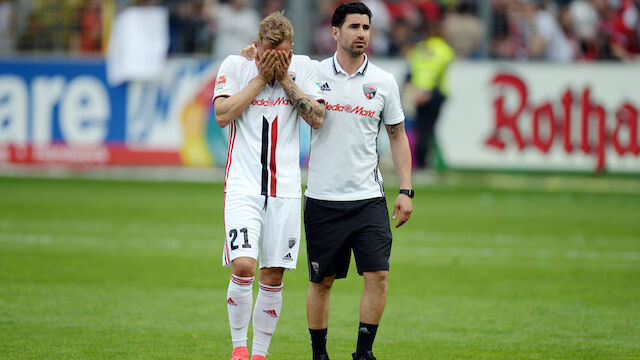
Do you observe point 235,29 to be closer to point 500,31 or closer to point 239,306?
point 500,31

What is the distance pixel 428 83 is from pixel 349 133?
537 inches

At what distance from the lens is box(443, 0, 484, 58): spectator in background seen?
2141cm

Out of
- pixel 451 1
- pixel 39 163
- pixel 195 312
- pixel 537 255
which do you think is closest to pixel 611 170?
pixel 451 1

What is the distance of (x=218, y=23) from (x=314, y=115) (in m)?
16.0

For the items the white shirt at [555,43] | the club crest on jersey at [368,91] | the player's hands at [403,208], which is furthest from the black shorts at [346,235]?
the white shirt at [555,43]

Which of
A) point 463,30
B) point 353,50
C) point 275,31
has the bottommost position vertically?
point 353,50

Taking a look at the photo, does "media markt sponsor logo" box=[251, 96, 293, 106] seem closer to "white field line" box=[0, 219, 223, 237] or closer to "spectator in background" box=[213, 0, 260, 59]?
"white field line" box=[0, 219, 223, 237]

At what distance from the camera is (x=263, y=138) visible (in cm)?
688

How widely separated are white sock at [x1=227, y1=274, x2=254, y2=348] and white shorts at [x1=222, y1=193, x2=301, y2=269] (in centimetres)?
17

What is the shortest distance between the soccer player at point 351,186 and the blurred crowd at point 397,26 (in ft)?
47.3

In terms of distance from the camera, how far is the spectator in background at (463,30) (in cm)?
2141

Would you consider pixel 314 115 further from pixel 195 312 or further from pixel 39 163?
pixel 39 163

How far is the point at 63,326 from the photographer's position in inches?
328

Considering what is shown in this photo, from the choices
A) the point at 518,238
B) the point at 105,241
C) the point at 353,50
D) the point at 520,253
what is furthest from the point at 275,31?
the point at 518,238
